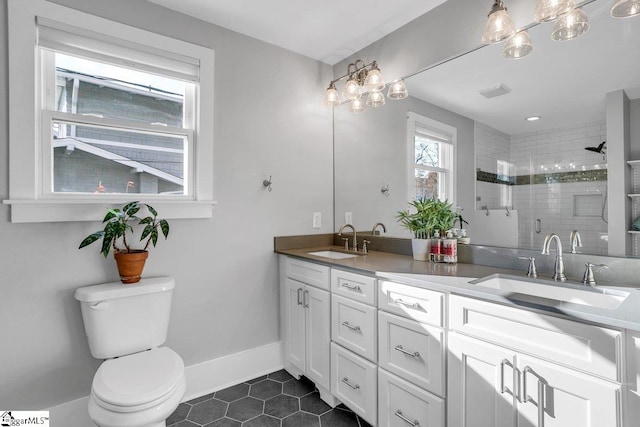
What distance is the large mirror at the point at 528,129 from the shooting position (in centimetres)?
144

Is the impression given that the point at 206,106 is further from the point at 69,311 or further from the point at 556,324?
the point at 556,324

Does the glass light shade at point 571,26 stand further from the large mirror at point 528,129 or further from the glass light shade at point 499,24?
the glass light shade at point 499,24

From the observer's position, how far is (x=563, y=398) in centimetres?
106

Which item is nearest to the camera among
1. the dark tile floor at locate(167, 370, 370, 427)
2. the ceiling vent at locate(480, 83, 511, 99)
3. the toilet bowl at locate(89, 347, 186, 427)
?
the toilet bowl at locate(89, 347, 186, 427)

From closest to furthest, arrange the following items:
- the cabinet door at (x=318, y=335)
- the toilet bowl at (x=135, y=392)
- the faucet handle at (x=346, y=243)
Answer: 1. the toilet bowl at (x=135, y=392)
2. the cabinet door at (x=318, y=335)
3. the faucet handle at (x=346, y=243)

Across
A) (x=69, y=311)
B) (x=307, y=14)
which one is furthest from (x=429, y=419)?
(x=307, y=14)

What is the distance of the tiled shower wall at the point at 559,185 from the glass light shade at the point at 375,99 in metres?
0.81

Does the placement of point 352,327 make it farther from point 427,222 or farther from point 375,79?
point 375,79

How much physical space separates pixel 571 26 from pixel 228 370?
8.77 feet

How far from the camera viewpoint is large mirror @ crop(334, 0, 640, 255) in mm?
1437

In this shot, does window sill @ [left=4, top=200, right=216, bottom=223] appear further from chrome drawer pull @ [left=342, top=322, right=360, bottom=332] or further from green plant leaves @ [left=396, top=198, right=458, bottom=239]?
green plant leaves @ [left=396, top=198, right=458, bottom=239]

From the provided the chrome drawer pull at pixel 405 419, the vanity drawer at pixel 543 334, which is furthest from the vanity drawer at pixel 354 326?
the vanity drawer at pixel 543 334

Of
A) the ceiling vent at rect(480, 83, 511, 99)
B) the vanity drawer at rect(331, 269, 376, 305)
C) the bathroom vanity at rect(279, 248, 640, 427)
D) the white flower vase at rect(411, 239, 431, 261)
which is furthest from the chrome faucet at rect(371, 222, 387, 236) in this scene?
the ceiling vent at rect(480, 83, 511, 99)

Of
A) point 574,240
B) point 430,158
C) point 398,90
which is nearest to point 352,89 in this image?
point 398,90
